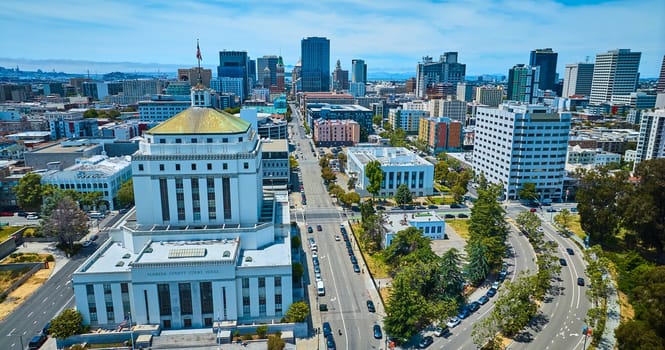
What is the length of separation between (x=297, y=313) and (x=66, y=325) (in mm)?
26992

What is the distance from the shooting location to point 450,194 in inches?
4461

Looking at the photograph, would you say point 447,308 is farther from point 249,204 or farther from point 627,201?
point 627,201

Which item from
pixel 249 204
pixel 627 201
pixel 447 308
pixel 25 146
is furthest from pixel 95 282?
pixel 25 146

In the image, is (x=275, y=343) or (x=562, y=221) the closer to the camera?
(x=275, y=343)

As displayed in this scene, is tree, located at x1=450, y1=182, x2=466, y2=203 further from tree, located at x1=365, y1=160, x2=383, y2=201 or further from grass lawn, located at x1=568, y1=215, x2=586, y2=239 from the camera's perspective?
grass lawn, located at x1=568, y1=215, x2=586, y2=239

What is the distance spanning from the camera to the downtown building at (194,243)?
51.7 meters

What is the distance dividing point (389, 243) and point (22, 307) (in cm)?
5590

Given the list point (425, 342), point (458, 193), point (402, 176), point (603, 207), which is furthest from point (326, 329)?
point (402, 176)

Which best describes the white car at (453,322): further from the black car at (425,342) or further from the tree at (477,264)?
the tree at (477,264)

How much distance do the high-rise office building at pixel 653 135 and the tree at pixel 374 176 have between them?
280 feet

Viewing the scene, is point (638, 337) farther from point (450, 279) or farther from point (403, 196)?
point (403, 196)

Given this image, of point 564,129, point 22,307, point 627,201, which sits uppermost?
point 564,129

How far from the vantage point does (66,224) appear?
7206 centimetres

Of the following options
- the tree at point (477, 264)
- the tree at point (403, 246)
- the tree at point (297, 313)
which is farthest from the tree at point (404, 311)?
the tree at point (403, 246)
